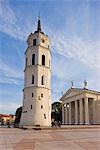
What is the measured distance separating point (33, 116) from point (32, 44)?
1508 cm

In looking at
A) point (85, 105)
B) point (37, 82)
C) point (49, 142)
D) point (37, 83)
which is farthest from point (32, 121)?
point (49, 142)

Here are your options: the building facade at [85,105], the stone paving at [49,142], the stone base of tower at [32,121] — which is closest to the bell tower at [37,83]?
the stone base of tower at [32,121]

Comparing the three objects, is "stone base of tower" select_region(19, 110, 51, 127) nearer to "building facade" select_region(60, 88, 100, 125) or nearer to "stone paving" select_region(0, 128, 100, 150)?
"building facade" select_region(60, 88, 100, 125)

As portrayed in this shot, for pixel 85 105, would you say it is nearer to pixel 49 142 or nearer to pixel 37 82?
pixel 37 82

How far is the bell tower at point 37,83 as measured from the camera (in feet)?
123

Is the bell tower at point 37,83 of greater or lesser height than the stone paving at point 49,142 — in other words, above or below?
above

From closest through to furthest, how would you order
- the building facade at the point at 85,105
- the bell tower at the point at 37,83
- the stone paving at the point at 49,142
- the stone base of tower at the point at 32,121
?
the stone paving at the point at 49,142 < the stone base of tower at the point at 32,121 < the bell tower at the point at 37,83 < the building facade at the point at 85,105

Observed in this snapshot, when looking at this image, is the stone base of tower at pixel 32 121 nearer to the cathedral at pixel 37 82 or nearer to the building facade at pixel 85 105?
the cathedral at pixel 37 82

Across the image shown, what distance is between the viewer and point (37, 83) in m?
39.0

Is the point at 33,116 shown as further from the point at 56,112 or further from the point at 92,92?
the point at 56,112

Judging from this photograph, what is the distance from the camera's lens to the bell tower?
123ft

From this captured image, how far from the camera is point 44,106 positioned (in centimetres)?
3866

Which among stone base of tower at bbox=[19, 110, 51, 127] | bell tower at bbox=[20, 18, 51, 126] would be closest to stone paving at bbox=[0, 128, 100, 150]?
stone base of tower at bbox=[19, 110, 51, 127]

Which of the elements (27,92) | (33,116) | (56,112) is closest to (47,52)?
(27,92)
